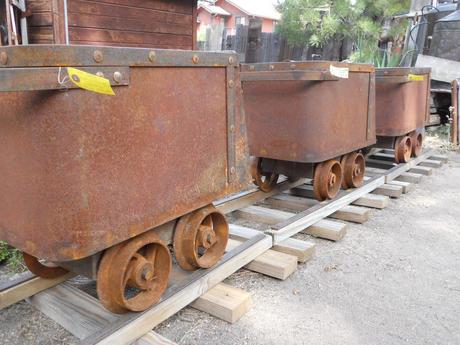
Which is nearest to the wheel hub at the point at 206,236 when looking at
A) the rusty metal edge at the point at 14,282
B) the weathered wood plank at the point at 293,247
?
the weathered wood plank at the point at 293,247

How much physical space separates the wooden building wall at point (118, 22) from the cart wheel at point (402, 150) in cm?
341

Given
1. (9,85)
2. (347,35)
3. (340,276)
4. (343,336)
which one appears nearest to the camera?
(9,85)

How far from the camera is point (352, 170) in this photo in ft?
12.8

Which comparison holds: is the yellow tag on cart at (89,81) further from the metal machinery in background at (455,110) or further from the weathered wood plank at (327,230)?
the metal machinery in background at (455,110)

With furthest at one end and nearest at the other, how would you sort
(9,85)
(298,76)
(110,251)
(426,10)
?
1. (426,10)
2. (298,76)
3. (110,251)
4. (9,85)

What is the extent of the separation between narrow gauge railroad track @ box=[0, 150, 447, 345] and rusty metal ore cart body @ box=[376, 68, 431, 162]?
69 centimetres

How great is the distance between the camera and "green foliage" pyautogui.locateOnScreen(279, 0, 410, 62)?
10477 mm

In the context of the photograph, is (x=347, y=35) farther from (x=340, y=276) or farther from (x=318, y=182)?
(x=340, y=276)

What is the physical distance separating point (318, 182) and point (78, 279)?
1.90 m

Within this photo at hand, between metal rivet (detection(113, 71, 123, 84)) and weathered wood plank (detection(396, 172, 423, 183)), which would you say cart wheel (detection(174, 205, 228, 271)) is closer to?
metal rivet (detection(113, 71, 123, 84))

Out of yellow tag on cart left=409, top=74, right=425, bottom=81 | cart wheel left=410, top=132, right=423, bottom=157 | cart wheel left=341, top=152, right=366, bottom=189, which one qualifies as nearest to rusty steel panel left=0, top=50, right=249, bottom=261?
cart wheel left=341, top=152, right=366, bottom=189

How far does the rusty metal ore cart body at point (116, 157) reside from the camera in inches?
57.4

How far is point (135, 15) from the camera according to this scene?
19.2 ft

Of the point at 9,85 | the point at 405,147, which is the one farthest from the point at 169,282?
the point at 405,147
